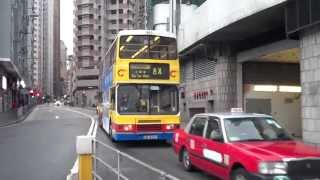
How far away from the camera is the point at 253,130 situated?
36.4ft

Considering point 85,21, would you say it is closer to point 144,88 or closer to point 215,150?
point 144,88

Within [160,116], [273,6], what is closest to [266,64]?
[273,6]

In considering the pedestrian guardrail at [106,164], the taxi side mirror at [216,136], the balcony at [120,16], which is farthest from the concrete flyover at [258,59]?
the balcony at [120,16]

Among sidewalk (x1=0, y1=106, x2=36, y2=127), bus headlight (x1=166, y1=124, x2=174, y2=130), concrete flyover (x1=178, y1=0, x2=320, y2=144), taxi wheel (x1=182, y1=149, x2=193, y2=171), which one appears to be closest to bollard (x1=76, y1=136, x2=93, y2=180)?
taxi wheel (x1=182, y1=149, x2=193, y2=171)

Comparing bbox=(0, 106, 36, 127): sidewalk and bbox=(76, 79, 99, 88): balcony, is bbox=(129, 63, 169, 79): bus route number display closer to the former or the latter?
bbox=(0, 106, 36, 127): sidewalk

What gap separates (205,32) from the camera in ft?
94.0

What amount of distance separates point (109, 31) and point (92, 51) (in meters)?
6.44

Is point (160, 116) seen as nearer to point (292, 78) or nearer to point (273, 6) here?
point (273, 6)

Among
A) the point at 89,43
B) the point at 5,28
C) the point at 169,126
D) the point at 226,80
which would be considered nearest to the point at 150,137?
the point at 169,126

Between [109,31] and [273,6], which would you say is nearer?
[273,6]

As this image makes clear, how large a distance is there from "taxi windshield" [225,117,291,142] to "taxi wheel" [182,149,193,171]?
7.22ft

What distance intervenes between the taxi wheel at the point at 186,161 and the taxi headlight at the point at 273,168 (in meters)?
4.28

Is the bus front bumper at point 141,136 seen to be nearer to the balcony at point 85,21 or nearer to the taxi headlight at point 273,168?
the taxi headlight at point 273,168

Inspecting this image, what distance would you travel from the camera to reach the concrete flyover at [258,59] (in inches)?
779
